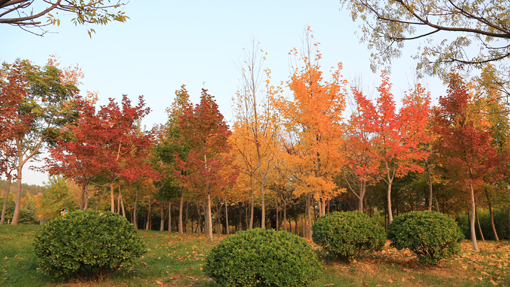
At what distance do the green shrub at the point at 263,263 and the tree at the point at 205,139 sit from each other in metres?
8.52

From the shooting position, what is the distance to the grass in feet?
21.1

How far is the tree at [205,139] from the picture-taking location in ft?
46.0

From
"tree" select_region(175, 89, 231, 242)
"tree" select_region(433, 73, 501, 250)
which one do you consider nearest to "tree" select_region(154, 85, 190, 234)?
"tree" select_region(175, 89, 231, 242)

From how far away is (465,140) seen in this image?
1245 centimetres

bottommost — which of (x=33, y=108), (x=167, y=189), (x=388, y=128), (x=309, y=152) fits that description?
(x=167, y=189)

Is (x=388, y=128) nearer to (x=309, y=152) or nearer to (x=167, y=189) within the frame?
(x=309, y=152)

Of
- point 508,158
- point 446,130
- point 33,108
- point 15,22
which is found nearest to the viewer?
point 15,22

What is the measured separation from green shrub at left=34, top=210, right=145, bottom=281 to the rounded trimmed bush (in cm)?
492

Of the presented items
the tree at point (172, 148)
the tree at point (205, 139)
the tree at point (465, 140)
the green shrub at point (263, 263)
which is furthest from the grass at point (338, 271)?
the tree at point (172, 148)

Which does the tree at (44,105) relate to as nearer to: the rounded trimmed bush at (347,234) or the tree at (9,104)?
the tree at (9,104)

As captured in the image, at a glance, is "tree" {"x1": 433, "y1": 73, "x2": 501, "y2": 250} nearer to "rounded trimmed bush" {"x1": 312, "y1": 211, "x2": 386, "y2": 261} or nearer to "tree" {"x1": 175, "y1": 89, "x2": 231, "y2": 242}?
"rounded trimmed bush" {"x1": 312, "y1": 211, "x2": 386, "y2": 261}

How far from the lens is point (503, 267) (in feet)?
27.7

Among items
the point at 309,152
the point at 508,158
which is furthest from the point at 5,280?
the point at 508,158

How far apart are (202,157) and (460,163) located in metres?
12.0
